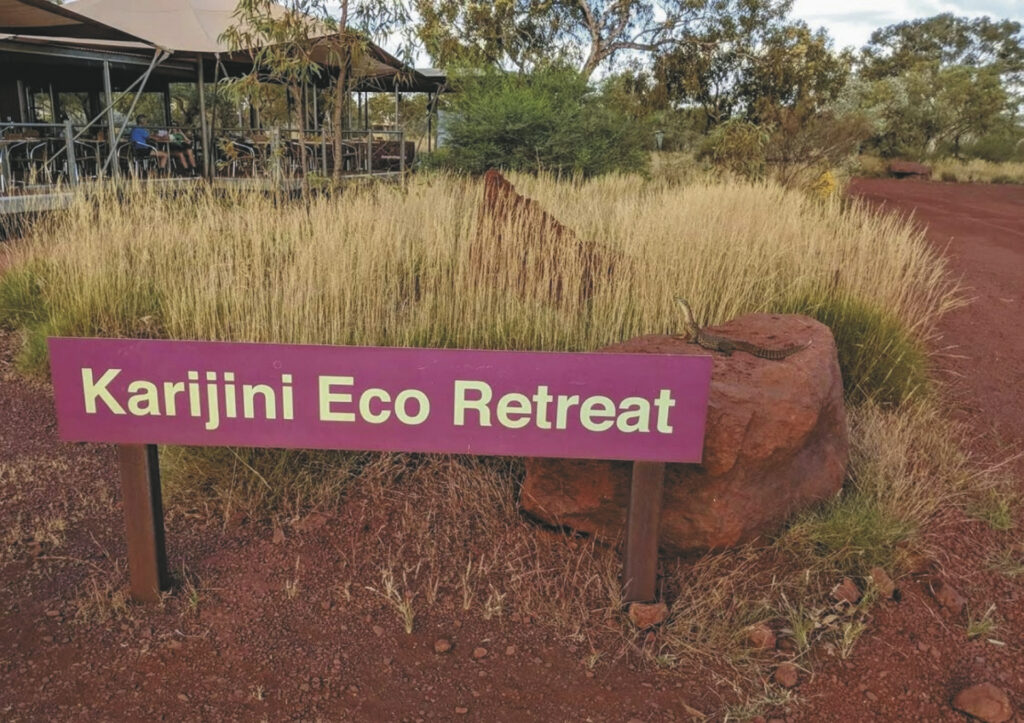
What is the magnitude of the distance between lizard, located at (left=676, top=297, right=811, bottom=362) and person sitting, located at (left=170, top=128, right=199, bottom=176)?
1044 cm


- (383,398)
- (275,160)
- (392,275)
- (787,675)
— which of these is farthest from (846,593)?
(275,160)

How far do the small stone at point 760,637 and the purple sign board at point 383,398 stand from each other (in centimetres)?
61

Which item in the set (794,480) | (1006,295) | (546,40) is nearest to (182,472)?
(794,480)

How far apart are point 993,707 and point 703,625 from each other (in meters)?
0.76

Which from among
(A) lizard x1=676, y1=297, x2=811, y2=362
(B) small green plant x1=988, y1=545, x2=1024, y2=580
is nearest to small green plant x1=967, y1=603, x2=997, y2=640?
(B) small green plant x1=988, y1=545, x2=1024, y2=580

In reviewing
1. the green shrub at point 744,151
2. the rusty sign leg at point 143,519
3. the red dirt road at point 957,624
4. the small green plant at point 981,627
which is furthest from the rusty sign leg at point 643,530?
the green shrub at point 744,151

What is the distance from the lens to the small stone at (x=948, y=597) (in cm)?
278

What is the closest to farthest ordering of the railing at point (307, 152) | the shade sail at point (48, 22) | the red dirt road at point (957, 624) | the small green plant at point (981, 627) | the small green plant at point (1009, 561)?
the red dirt road at point (957, 624), the small green plant at point (981, 627), the small green plant at point (1009, 561), the shade sail at point (48, 22), the railing at point (307, 152)

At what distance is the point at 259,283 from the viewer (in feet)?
14.2

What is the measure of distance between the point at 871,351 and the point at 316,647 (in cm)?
315

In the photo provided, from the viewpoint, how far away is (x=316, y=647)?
2.55 m

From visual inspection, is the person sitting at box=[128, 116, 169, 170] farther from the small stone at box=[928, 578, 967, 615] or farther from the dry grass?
the small stone at box=[928, 578, 967, 615]

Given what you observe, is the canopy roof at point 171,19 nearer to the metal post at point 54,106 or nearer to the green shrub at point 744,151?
the metal post at point 54,106

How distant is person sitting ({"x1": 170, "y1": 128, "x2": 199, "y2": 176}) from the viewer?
1232 centimetres
